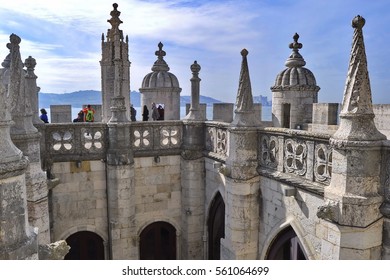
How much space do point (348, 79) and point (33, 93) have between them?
856cm

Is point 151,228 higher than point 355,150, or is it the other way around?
point 355,150

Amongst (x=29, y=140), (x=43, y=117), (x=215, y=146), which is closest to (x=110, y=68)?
(x=43, y=117)

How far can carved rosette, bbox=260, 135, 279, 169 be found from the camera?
716 cm

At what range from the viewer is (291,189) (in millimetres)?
6621

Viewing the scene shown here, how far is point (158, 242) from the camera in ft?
37.0

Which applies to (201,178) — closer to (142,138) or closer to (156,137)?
(156,137)

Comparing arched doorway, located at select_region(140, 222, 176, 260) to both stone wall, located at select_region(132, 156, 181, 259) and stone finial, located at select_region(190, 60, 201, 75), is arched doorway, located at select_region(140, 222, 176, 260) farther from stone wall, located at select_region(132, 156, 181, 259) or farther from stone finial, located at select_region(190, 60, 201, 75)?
stone finial, located at select_region(190, 60, 201, 75)

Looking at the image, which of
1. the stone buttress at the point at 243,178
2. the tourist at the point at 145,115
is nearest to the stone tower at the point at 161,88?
the tourist at the point at 145,115

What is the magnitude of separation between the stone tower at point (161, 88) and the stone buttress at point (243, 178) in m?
8.49

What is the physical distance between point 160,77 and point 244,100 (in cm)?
885

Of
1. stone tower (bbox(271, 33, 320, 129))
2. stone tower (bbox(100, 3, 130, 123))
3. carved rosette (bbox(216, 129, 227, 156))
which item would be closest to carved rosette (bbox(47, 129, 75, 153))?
carved rosette (bbox(216, 129, 227, 156))
